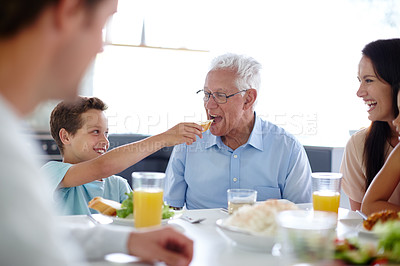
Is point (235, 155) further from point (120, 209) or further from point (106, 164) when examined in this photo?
point (120, 209)

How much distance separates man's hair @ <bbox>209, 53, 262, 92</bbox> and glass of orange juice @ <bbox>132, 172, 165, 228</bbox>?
119 cm

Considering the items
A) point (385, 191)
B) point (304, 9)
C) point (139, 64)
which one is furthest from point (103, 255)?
point (304, 9)

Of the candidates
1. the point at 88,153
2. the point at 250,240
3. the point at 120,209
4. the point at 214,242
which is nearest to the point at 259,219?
the point at 250,240

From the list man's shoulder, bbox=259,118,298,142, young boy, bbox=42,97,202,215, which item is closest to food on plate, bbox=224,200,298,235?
young boy, bbox=42,97,202,215

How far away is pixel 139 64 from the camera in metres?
4.23

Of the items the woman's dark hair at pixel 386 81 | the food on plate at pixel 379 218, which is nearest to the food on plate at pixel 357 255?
the food on plate at pixel 379 218

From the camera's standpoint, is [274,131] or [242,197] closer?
[242,197]

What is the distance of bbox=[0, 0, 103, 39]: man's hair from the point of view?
1.86 feet

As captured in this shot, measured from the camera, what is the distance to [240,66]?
2.40 meters

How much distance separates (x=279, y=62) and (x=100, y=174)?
286 centimetres

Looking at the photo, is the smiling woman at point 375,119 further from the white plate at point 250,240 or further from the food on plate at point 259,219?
the white plate at point 250,240

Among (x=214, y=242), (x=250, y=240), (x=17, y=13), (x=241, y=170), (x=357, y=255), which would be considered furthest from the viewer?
(x=241, y=170)

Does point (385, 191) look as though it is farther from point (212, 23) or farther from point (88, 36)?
point (212, 23)

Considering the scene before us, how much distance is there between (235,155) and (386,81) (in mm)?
898
